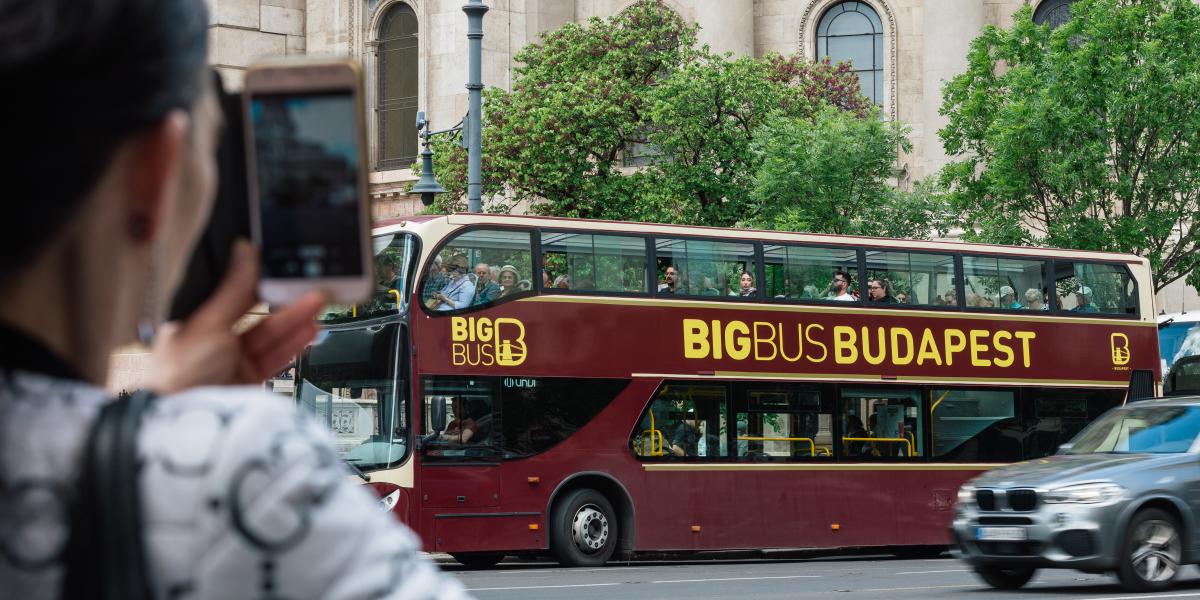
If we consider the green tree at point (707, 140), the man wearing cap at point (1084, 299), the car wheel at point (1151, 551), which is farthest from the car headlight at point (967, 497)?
the green tree at point (707, 140)

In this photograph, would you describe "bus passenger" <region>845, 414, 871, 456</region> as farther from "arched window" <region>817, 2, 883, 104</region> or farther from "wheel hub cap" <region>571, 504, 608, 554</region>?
"arched window" <region>817, 2, 883, 104</region>

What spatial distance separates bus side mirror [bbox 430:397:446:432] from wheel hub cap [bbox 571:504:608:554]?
1796mm

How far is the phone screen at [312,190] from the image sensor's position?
1.43 metres

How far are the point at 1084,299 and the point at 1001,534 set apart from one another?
29.7 feet

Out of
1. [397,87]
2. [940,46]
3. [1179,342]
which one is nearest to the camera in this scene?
[1179,342]

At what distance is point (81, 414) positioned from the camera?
3.69ft

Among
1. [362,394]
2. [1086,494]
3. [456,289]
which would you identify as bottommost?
[1086,494]

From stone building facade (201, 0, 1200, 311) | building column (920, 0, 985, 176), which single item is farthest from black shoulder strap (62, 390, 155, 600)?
building column (920, 0, 985, 176)

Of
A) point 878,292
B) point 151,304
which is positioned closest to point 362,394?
point 878,292

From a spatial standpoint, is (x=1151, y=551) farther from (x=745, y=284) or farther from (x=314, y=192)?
(x=314, y=192)

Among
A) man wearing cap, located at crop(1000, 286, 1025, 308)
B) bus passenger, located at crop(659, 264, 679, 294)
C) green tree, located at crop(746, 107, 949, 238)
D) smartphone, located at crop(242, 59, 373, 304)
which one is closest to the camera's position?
smartphone, located at crop(242, 59, 373, 304)

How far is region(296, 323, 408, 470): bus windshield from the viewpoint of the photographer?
1711cm

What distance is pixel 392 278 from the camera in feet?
56.9

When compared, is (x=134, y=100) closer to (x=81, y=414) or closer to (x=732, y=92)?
(x=81, y=414)
